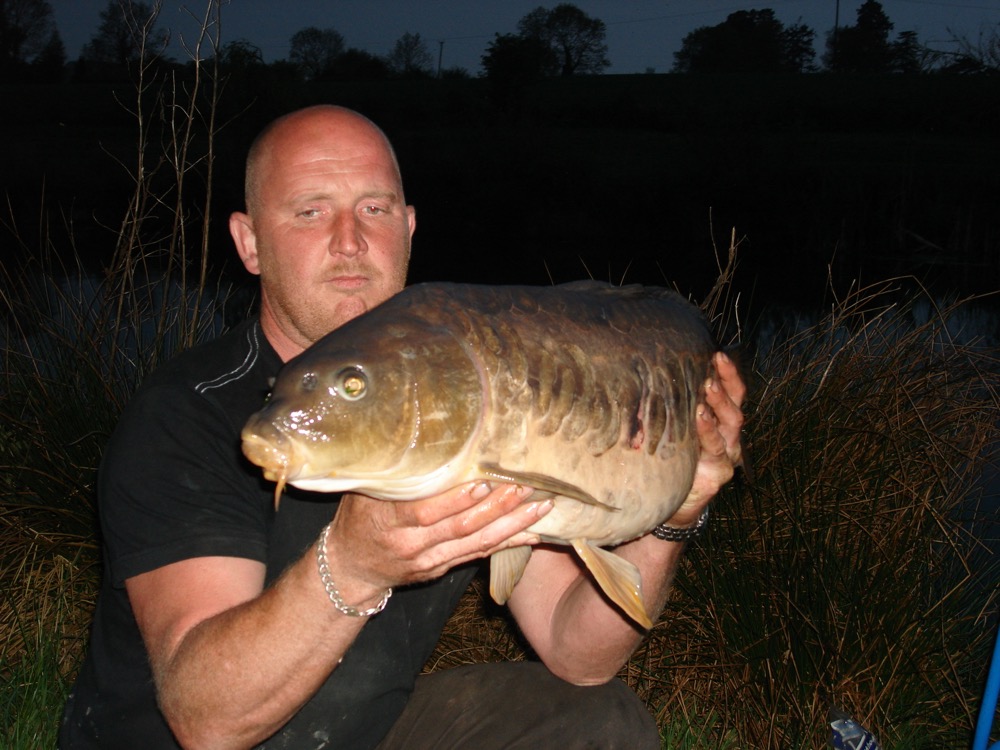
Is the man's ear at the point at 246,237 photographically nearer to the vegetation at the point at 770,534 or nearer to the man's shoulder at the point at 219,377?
the man's shoulder at the point at 219,377

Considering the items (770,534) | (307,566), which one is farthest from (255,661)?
(770,534)

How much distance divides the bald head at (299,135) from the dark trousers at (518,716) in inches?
52.3

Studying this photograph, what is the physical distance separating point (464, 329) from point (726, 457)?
0.80 m

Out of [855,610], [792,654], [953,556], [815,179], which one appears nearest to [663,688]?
[792,654]

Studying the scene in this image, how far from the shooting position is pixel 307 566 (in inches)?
62.5

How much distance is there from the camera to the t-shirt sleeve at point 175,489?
70.1 inches

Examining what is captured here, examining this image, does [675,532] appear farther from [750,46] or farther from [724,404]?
[750,46]

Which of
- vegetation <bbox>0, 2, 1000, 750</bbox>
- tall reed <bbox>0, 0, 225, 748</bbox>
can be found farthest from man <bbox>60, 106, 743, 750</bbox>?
tall reed <bbox>0, 0, 225, 748</bbox>

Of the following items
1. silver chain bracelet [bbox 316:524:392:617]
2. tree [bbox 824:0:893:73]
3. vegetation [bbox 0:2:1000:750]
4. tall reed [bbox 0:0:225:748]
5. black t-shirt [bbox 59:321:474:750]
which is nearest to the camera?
silver chain bracelet [bbox 316:524:392:617]

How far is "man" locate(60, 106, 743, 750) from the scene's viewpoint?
1574mm

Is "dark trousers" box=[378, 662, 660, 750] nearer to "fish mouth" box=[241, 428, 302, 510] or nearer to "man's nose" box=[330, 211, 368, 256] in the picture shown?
"man's nose" box=[330, 211, 368, 256]

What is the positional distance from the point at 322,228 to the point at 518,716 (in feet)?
4.35

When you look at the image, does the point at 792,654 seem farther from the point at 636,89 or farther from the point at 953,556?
the point at 636,89

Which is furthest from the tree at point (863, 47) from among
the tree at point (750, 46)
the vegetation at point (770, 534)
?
the vegetation at point (770, 534)
